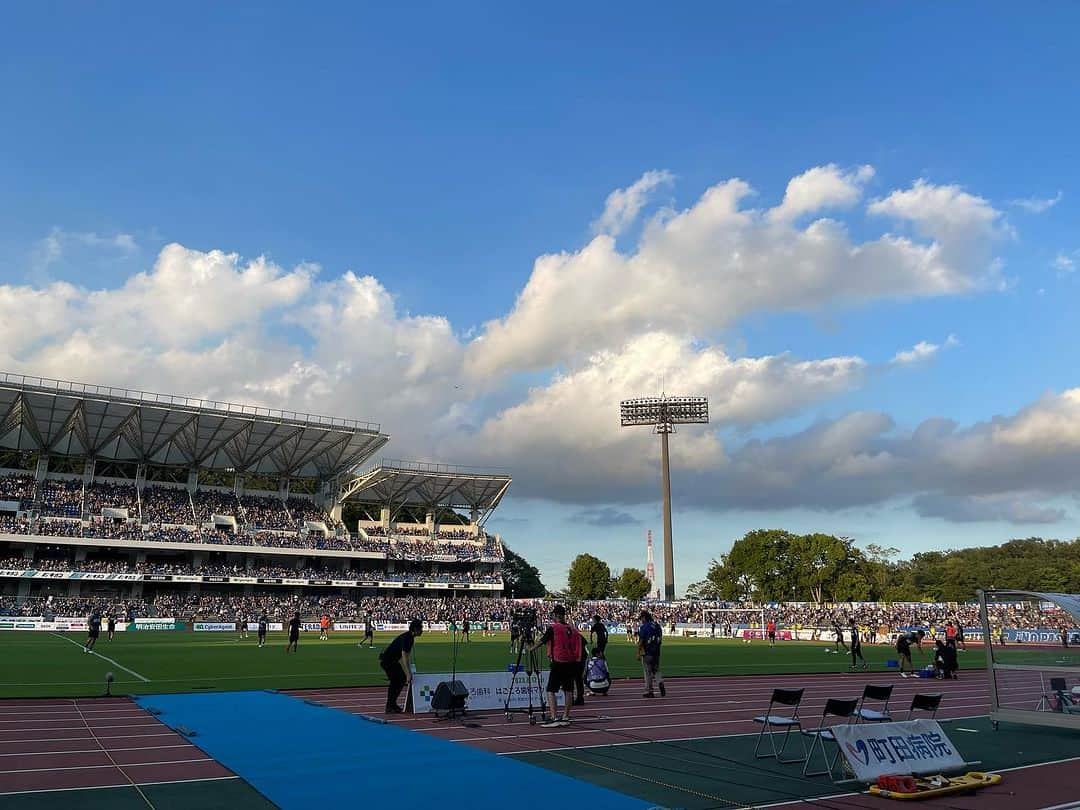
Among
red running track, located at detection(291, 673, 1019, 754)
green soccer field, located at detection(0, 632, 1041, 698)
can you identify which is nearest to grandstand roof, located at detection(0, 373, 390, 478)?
green soccer field, located at detection(0, 632, 1041, 698)

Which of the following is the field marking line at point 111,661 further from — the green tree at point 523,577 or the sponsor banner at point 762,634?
the green tree at point 523,577

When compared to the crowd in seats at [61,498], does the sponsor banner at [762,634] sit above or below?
below

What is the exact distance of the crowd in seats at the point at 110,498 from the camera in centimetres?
7262

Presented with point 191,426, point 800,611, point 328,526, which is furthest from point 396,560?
point 800,611

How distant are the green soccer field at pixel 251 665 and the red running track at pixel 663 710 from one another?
312 cm

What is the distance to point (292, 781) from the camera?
890cm

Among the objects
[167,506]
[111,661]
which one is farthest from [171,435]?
[111,661]

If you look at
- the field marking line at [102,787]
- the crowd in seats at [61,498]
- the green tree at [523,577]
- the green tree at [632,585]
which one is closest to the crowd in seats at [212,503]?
the crowd in seats at [61,498]

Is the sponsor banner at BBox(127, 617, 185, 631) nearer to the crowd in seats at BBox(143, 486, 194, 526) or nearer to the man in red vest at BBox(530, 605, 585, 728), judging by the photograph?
the crowd in seats at BBox(143, 486, 194, 526)

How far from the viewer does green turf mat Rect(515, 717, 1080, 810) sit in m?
8.68

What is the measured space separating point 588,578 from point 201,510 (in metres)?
58.0

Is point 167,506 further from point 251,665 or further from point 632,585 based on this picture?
point 632,585

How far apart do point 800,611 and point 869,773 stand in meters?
64.7

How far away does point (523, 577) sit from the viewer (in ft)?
422
